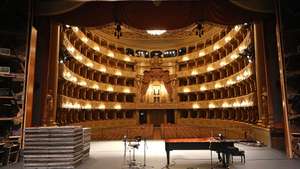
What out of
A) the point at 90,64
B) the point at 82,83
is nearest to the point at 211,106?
the point at 90,64

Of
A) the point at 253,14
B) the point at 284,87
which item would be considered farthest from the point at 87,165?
the point at 253,14

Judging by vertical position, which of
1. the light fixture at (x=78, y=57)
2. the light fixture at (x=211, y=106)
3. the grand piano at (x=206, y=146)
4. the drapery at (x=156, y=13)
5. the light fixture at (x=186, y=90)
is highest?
the light fixture at (x=78, y=57)

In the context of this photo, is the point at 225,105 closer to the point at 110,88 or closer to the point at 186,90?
the point at 186,90

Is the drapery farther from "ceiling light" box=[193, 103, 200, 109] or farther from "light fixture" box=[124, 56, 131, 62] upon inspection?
"light fixture" box=[124, 56, 131, 62]

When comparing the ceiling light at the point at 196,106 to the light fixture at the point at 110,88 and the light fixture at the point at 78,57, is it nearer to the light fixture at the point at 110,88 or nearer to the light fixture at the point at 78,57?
the light fixture at the point at 110,88

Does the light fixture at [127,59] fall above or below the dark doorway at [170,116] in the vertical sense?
above

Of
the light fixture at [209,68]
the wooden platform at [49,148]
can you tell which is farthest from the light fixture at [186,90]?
the wooden platform at [49,148]

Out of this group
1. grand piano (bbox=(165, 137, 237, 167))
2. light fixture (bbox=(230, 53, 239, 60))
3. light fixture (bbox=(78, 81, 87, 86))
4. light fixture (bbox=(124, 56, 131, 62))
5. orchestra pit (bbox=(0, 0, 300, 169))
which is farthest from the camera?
light fixture (bbox=(124, 56, 131, 62))

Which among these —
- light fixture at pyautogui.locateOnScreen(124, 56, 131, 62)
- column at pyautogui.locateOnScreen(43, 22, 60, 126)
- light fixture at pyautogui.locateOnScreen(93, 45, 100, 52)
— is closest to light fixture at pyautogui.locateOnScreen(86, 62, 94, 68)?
light fixture at pyautogui.locateOnScreen(93, 45, 100, 52)

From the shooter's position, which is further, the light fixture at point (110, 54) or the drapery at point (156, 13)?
the light fixture at point (110, 54)

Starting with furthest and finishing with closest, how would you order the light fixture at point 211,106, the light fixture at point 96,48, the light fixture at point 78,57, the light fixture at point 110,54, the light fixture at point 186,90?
the light fixture at point 186,90
the light fixture at point 110,54
the light fixture at point 211,106
the light fixture at point 96,48
the light fixture at point 78,57

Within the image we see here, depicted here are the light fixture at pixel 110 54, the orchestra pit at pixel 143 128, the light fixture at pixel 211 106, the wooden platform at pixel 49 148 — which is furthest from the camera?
the light fixture at pixel 110 54

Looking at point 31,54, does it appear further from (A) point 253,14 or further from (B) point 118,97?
(B) point 118,97

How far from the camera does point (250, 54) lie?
18.0 m
